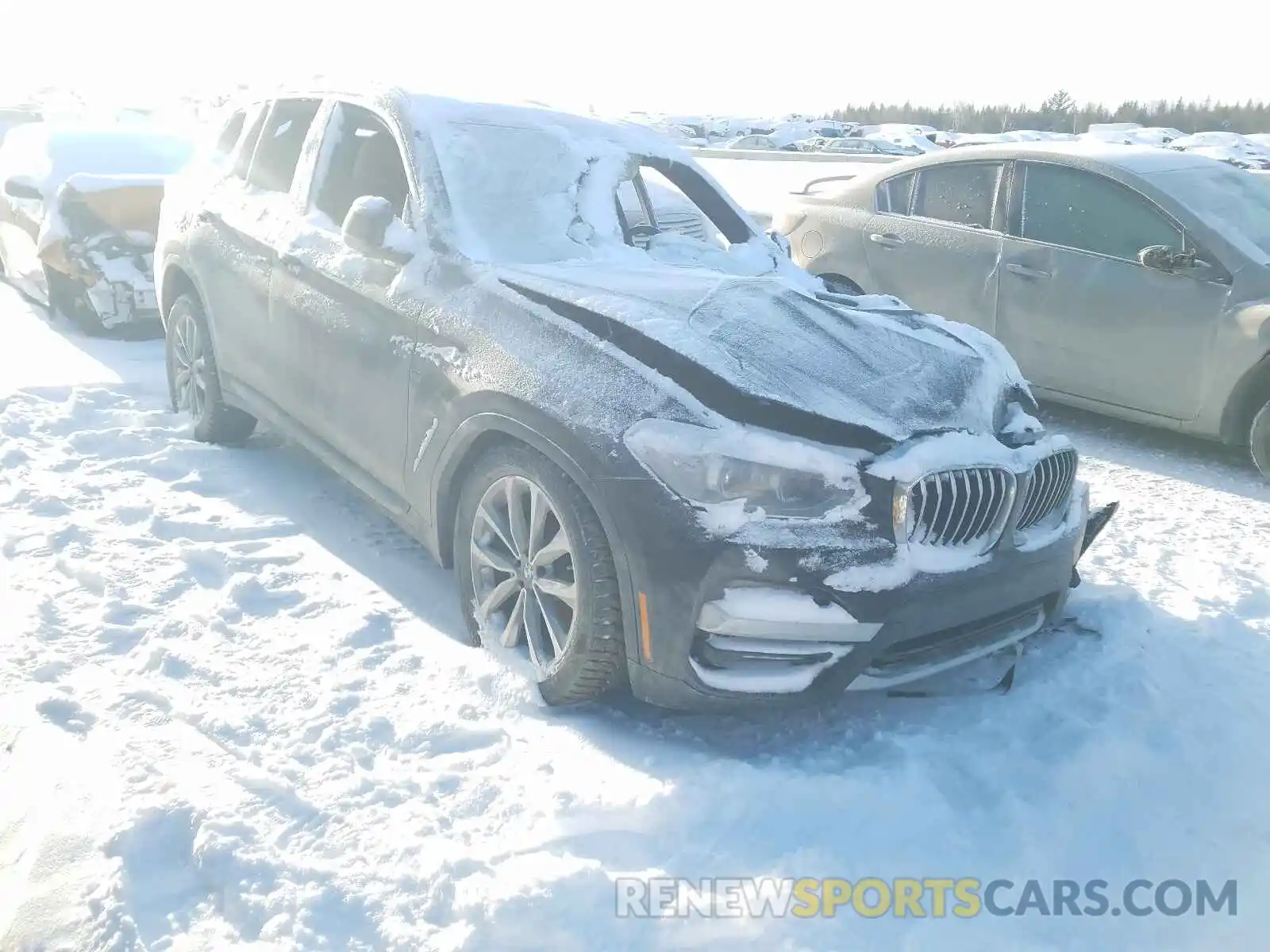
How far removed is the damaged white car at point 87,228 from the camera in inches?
292

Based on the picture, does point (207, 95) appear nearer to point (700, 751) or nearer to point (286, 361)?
point (286, 361)

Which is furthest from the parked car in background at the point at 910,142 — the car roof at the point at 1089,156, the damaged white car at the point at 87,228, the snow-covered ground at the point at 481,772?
the snow-covered ground at the point at 481,772

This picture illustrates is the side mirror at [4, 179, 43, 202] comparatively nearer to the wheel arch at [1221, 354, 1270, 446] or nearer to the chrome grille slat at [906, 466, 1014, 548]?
the chrome grille slat at [906, 466, 1014, 548]

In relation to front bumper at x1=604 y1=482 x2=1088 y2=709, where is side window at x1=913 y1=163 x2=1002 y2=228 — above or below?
above

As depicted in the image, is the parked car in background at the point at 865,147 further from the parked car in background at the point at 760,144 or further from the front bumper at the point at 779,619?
the front bumper at the point at 779,619

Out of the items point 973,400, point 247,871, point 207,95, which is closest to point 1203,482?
point 973,400

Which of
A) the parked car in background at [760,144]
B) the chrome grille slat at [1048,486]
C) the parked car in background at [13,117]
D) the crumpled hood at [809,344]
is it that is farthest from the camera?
the parked car in background at [760,144]

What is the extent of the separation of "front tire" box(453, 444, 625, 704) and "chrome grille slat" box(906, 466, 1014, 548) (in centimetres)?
82

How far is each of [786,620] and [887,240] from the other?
457 centimetres

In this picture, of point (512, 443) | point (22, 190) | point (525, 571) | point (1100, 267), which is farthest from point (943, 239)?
point (22, 190)

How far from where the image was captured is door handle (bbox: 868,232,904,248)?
266 inches

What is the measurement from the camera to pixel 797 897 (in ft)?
8.21

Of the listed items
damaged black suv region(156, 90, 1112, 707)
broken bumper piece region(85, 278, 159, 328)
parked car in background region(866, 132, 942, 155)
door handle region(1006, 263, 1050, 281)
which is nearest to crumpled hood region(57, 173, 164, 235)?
broken bumper piece region(85, 278, 159, 328)

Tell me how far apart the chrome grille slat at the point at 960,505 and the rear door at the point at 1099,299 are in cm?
307
